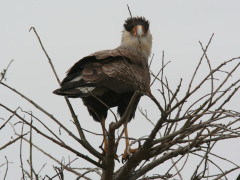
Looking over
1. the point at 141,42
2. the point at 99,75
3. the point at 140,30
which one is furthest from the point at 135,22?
the point at 99,75

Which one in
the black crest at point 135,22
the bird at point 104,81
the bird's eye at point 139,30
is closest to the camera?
the bird at point 104,81

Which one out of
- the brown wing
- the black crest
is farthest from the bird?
the black crest

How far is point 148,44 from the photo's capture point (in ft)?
25.1

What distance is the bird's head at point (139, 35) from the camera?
7.41 meters

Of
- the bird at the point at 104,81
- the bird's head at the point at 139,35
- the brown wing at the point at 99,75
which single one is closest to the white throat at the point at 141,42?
the bird's head at the point at 139,35

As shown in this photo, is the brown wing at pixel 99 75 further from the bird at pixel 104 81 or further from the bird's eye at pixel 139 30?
the bird's eye at pixel 139 30

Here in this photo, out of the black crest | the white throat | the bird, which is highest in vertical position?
the black crest

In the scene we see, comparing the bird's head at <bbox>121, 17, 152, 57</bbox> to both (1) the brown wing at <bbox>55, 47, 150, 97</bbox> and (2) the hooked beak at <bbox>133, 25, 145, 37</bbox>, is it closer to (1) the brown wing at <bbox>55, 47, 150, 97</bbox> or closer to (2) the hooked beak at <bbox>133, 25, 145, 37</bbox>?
(2) the hooked beak at <bbox>133, 25, 145, 37</bbox>

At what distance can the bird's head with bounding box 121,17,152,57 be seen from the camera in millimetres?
7406

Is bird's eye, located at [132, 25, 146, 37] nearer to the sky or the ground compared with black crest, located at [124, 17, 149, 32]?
nearer to the ground

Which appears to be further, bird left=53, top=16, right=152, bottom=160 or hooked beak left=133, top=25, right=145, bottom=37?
hooked beak left=133, top=25, right=145, bottom=37

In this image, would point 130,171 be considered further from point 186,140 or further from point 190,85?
point 190,85

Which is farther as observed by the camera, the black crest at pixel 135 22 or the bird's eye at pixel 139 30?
the black crest at pixel 135 22

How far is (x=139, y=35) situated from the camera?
24.2ft
